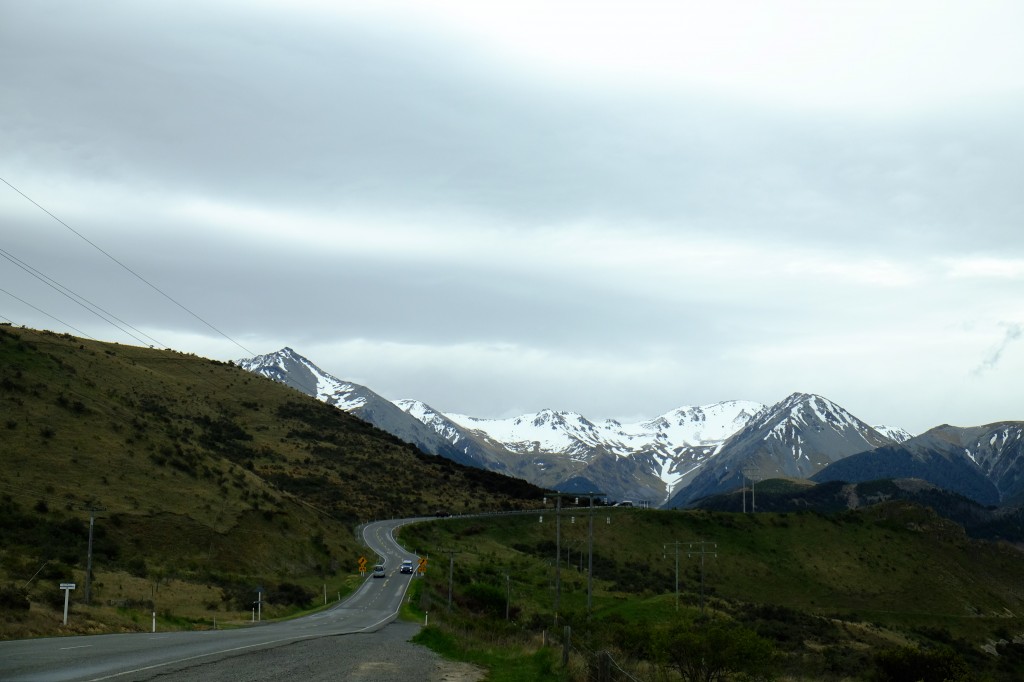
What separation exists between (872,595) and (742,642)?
111 m

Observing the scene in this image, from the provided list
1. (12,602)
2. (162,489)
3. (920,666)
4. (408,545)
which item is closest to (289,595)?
(162,489)

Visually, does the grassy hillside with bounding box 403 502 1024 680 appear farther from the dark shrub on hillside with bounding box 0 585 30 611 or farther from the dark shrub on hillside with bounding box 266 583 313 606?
the dark shrub on hillside with bounding box 0 585 30 611

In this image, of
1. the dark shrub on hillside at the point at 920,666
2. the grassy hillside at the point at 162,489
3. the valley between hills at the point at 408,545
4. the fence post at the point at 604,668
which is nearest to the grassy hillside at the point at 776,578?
the valley between hills at the point at 408,545

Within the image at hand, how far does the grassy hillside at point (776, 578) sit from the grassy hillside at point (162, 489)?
13.6 m

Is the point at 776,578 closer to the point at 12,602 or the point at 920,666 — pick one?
the point at 920,666

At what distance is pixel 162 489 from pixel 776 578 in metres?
85.2

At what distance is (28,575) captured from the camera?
1801 inches

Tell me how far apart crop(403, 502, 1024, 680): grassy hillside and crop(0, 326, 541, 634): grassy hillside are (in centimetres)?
1357

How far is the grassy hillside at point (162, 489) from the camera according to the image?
194ft

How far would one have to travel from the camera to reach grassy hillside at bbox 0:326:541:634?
2324 inches

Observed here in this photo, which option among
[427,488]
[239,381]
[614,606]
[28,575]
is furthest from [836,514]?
[28,575]

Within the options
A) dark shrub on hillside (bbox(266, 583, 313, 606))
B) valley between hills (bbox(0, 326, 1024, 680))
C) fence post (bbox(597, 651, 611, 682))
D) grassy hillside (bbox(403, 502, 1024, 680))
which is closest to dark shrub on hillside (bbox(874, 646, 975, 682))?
valley between hills (bbox(0, 326, 1024, 680))

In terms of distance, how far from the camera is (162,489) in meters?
77.8

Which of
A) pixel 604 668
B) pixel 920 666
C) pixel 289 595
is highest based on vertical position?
pixel 604 668
